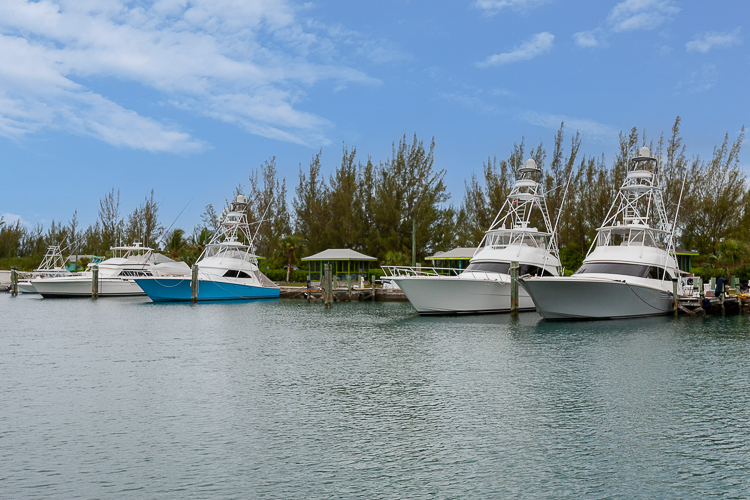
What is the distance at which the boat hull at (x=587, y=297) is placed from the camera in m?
28.1

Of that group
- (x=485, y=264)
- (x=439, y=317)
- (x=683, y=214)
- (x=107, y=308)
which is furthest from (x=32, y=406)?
(x=683, y=214)

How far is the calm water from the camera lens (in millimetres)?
8531

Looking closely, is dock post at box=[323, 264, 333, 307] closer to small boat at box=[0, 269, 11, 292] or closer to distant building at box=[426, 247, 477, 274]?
distant building at box=[426, 247, 477, 274]

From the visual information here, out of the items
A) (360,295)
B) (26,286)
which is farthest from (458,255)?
(26,286)

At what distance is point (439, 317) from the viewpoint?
31.4 m

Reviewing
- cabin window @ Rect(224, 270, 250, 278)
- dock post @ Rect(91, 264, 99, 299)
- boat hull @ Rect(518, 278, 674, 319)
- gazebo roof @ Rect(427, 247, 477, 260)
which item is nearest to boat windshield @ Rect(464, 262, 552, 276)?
boat hull @ Rect(518, 278, 674, 319)

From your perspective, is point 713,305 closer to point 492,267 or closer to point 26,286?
point 492,267

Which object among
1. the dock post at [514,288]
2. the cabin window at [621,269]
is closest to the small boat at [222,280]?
the dock post at [514,288]

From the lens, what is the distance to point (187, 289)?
145 feet

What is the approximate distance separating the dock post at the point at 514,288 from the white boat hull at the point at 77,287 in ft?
107

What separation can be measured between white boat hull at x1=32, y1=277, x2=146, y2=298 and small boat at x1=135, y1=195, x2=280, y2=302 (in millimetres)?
7744

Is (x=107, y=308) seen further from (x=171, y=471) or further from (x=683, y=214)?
(x=683, y=214)

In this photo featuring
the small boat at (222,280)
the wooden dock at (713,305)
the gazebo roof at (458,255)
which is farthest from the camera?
the gazebo roof at (458,255)

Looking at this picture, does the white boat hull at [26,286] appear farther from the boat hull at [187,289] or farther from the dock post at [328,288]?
the dock post at [328,288]
